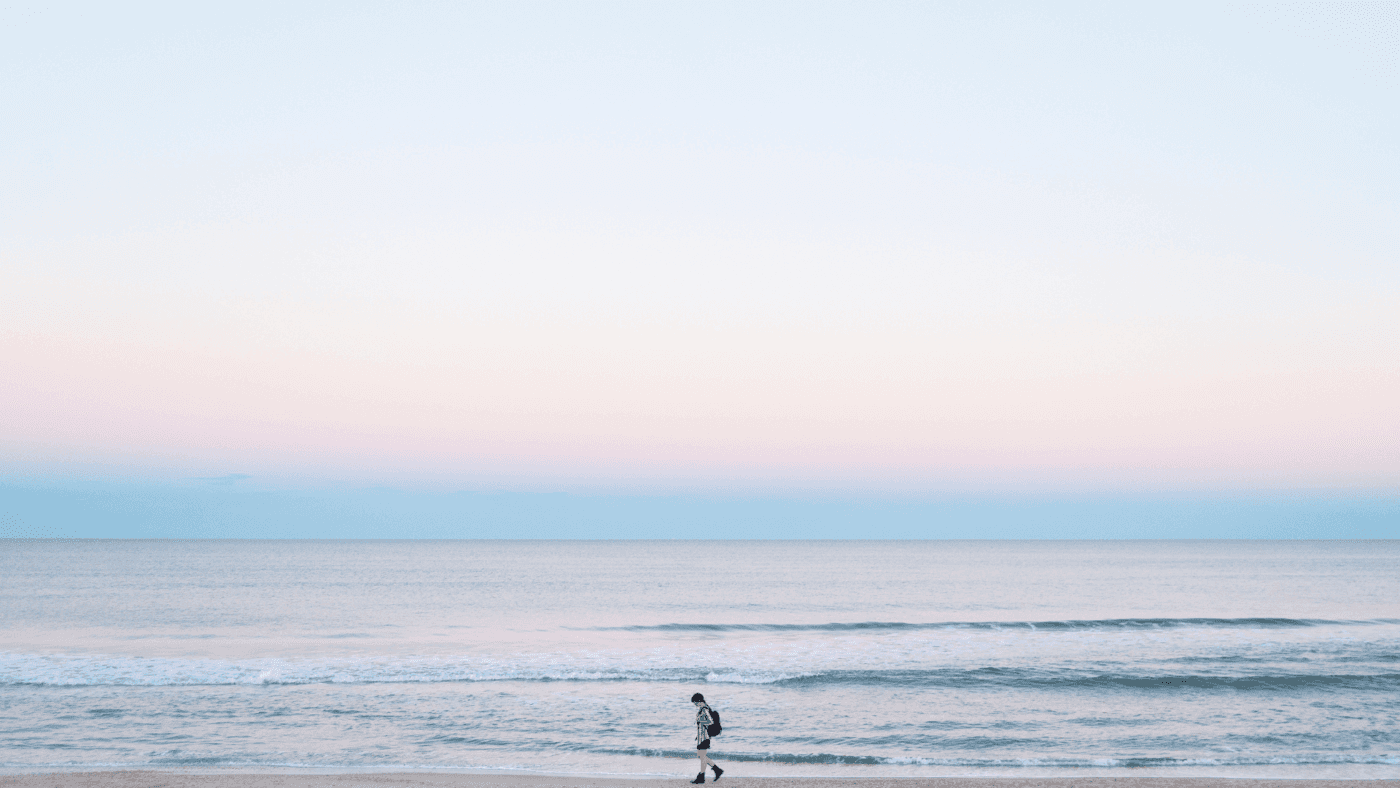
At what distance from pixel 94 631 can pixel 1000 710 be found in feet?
121

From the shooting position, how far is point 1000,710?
880 inches

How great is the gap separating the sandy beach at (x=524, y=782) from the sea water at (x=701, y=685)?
3.10ft

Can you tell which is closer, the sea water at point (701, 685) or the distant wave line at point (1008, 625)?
the sea water at point (701, 685)

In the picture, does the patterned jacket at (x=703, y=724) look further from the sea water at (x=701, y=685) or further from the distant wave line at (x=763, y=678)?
the distant wave line at (x=763, y=678)

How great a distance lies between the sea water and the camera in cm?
1825

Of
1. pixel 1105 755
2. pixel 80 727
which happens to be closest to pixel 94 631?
pixel 80 727

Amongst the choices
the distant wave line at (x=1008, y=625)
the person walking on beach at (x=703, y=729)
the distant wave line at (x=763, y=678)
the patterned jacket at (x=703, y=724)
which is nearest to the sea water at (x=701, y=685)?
the distant wave line at (x=763, y=678)

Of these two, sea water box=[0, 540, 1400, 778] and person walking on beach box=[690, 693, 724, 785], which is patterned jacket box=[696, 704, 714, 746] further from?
sea water box=[0, 540, 1400, 778]

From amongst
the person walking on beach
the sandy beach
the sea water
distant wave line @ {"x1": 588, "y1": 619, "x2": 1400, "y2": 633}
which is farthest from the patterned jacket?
distant wave line @ {"x1": 588, "y1": 619, "x2": 1400, "y2": 633}

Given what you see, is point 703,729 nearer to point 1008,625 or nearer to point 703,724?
point 703,724

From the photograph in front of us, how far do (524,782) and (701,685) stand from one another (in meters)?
10.3

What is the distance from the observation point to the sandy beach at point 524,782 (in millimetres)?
15383

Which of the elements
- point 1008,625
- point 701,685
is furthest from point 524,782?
point 1008,625

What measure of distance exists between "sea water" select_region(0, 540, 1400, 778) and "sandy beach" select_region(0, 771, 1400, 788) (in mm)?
944
